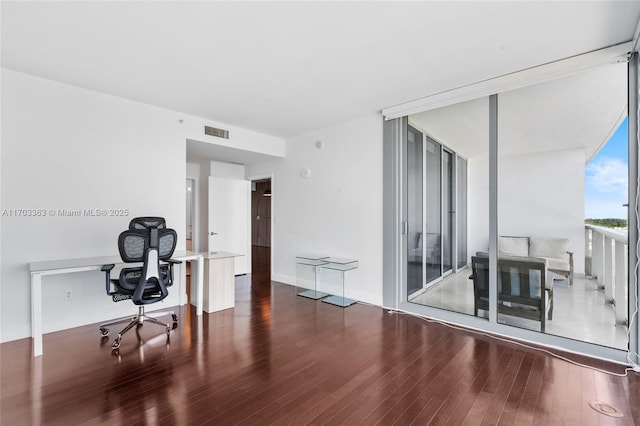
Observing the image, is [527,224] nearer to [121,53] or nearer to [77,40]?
[121,53]

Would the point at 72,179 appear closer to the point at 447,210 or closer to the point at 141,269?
the point at 141,269

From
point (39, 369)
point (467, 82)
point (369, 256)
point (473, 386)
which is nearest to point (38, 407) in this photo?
point (39, 369)

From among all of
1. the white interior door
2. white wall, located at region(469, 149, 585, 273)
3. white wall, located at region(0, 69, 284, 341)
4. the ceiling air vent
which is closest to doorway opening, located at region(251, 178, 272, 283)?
the white interior door

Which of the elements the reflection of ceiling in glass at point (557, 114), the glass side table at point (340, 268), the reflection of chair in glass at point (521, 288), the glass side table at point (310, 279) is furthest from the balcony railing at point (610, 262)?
the glass side table at point (310, 279)

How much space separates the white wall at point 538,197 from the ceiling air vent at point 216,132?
3854mm

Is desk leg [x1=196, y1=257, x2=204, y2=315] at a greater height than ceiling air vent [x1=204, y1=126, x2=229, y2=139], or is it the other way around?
ceiling air vent [x1=204, y1=126, x2=229, y2=139]

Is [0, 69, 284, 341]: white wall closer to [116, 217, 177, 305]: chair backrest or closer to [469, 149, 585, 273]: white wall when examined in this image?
[116, 217, 177, 305]: chair backrest

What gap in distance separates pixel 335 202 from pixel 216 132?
90.1 inches

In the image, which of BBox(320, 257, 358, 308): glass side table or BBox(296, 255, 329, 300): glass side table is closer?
BBox(320, 257, 358, 308): glass side table

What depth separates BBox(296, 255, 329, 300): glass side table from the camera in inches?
Result: 193

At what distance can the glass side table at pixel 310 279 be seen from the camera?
4.89m

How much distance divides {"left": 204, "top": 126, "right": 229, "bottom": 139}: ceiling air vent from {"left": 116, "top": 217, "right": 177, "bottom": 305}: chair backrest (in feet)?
6.58

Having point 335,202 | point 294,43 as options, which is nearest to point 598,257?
point 335,202

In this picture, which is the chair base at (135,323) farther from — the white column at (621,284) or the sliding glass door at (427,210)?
the white column at (621,284)
